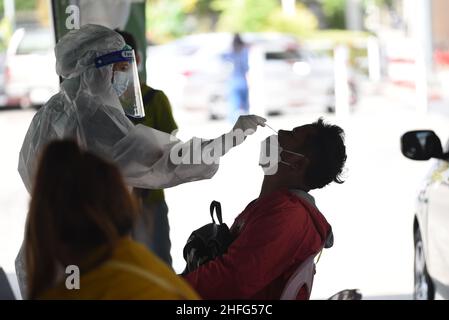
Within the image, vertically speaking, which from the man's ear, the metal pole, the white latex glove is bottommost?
the metal pole

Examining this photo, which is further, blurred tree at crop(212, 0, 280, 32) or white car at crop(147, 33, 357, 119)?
blurred tree at crop(212, 0, 280, 32)

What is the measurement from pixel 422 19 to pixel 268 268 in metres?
17.9

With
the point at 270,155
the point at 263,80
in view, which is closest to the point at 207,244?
the point at 270,155

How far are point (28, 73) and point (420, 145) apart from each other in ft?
58.7

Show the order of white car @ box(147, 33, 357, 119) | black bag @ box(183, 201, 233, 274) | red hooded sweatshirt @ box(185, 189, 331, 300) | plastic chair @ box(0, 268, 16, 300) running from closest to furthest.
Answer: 1. red hooded sweatshirt @ box(185, 189, 331, 300)
2. black bag @ box(183, 201, 233, 274)
3. plastic chair @ box(0, 268, 16, 300)
4. white car @ box(147, 33, 357, 119)

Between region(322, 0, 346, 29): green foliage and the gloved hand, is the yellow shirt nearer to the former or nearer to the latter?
the gloved hand

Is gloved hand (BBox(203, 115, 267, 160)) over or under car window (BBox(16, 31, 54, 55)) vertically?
over

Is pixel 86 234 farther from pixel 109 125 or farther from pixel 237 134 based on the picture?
pixel 109 125

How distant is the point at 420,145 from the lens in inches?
199

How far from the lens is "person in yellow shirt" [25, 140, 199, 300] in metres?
2.32

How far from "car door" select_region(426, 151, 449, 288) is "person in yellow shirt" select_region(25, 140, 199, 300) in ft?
9.62

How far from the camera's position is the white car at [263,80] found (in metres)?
20.0

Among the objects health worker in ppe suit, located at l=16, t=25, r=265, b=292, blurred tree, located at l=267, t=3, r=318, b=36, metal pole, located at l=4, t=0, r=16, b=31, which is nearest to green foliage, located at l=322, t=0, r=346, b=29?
blurred tree, located at l=267, t=3, r=318, b=36

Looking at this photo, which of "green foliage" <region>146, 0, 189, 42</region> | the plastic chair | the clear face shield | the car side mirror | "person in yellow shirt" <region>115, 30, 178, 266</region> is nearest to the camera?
the clear face shield
